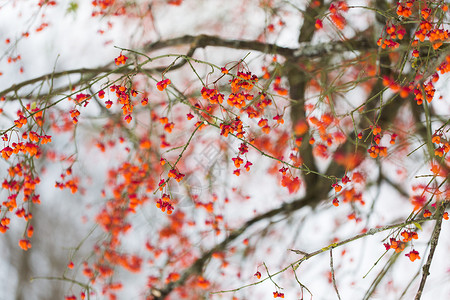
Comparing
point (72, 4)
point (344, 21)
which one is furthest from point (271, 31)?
point (72, 4)

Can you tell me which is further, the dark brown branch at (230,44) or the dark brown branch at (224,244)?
the dark brown branch at (224,244)

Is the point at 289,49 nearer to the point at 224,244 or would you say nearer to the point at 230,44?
the point at 230,44

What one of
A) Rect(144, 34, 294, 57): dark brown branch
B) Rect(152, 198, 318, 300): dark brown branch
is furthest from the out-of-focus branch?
Rect(152, 198, 318, 300): dark brown branch

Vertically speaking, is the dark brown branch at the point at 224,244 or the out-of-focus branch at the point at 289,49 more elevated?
the out-of-focus branch at the point at 289,49

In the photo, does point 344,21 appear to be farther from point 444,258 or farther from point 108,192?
point 108,192

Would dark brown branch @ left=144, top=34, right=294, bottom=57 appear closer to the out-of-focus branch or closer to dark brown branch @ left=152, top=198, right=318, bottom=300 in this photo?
the out-of-focus branch

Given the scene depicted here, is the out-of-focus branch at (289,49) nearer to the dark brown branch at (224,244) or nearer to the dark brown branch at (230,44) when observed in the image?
the dark brown branch at (230,44)

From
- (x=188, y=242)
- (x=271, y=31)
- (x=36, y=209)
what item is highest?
(x=36, y=209)

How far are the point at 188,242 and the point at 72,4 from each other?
1.79 meters

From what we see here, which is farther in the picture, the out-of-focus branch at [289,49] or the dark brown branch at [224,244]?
the dark brown branch at [224,244]

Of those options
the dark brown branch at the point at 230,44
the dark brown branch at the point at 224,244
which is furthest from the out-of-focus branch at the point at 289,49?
the dark brown branch at the point at 224,244

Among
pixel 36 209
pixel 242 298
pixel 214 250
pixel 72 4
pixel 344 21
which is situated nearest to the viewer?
pixel 344 21

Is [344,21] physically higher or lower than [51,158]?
lower

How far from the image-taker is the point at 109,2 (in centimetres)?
226
